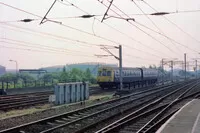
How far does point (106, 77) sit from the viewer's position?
1869 inches

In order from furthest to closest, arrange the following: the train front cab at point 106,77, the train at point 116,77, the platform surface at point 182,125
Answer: the train at point 116,77, the train front cab at point 106,77, the platform surface at point 182,125

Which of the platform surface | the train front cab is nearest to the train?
the train front cab

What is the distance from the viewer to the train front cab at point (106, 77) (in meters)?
47.2

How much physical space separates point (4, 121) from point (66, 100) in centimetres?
959

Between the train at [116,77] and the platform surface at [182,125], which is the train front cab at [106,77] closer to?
the train at [116,77]

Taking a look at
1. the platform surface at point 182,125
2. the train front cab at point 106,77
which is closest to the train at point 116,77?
the train front cab at point 106,77

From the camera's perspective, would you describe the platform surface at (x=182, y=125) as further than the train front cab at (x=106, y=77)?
No

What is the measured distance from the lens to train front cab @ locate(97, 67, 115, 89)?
155 feet

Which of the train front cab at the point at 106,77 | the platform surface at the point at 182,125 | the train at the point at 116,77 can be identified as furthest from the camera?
the train at the point at 116,77

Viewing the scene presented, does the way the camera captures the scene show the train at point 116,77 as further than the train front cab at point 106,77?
Yes

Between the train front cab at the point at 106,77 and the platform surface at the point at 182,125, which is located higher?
the train front cab at the point at 106,77

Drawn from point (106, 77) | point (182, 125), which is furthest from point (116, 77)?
point (182, 125)

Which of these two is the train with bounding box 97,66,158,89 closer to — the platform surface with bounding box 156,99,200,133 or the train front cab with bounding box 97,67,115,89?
the train front cab with bounding box 97,67,115,89

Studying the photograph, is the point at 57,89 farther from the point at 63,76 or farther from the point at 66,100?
the point at 63,76
